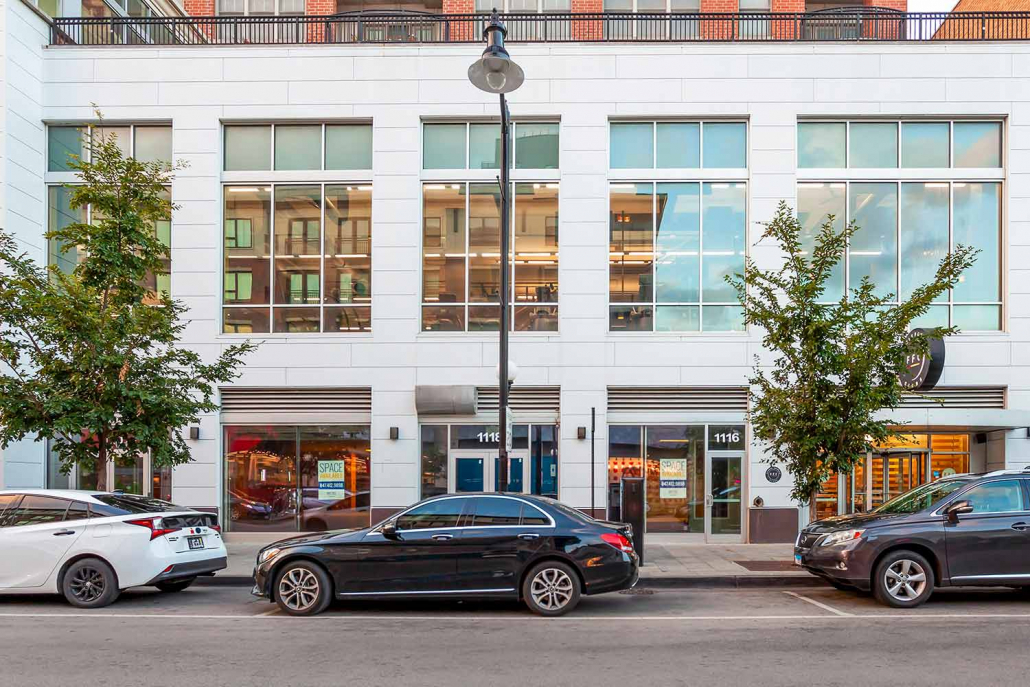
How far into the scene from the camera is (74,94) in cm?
1928

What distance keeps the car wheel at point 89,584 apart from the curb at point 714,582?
2.37 metres

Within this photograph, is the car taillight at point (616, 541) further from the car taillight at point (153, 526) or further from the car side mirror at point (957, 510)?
the car taillight at point (153, 526)

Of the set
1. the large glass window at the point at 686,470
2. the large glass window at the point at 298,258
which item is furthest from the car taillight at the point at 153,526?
the large glass window at the point at 686,470

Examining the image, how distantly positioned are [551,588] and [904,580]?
4341 millimetres

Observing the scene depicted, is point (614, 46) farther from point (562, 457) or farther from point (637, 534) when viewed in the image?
point (637, 534)

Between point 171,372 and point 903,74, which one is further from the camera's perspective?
point 903,74

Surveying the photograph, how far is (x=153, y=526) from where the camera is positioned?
11.2m

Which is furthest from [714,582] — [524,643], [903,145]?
[903,145]

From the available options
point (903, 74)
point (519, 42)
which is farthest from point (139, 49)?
point (903, 74)

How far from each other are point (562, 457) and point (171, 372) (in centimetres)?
779

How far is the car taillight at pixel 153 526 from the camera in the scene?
1117 centimetres

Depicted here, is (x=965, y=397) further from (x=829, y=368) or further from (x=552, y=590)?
(x=552, y=590)

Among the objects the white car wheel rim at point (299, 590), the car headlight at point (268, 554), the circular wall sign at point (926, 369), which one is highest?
the circular wall sign at point (926, 369)

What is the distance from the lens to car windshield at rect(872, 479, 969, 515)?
11.3 metres
